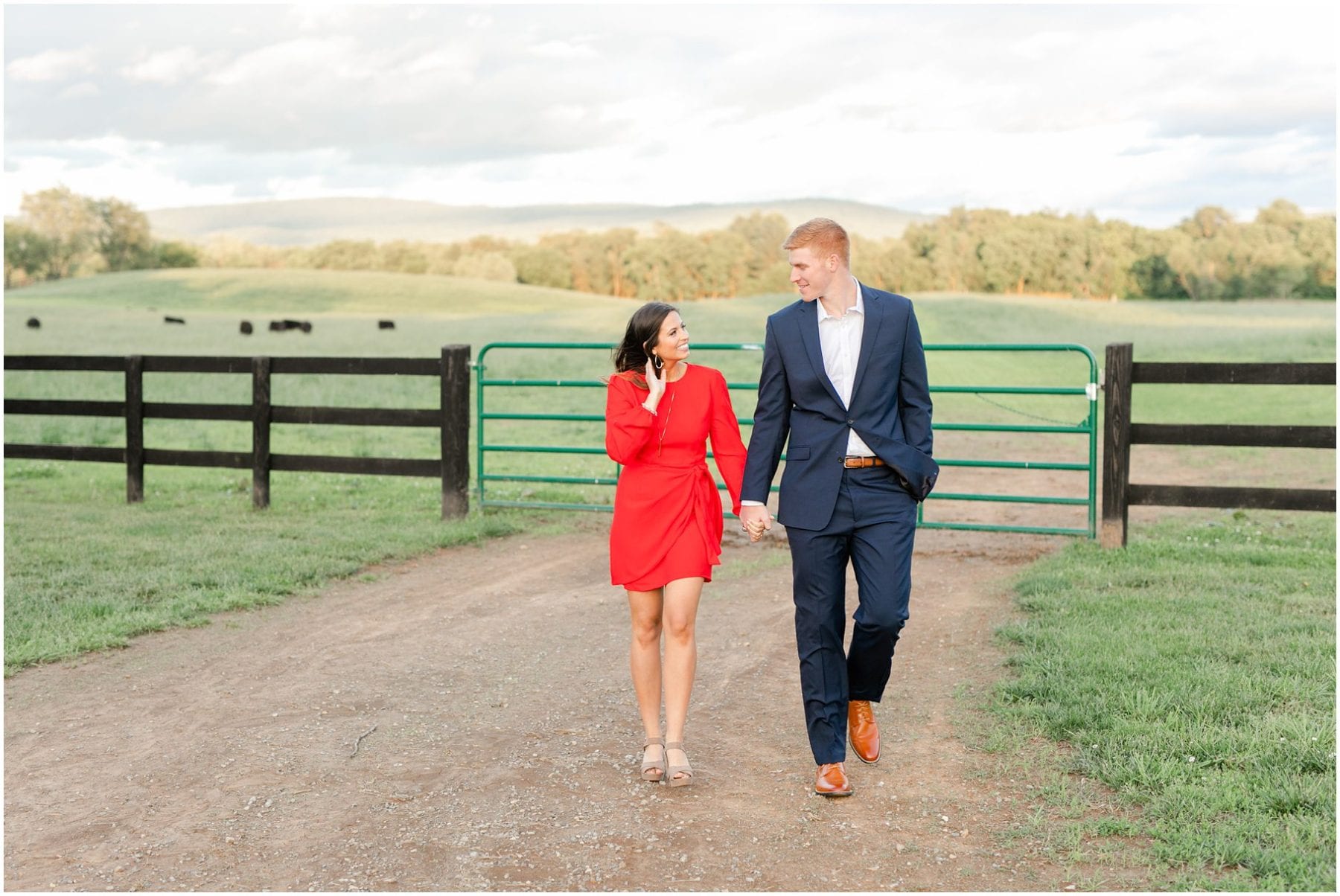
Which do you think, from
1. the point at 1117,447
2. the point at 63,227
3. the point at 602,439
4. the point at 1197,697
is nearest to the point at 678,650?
the point at 1197,697

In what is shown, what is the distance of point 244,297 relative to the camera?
65.3 m

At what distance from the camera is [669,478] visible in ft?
14.4

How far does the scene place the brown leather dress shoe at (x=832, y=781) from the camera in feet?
13.6

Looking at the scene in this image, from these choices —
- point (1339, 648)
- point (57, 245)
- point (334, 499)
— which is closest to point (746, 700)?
point (1339, 648)

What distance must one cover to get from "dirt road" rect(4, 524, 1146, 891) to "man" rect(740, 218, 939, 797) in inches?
18.7

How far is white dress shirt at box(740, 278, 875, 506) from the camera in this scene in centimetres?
422

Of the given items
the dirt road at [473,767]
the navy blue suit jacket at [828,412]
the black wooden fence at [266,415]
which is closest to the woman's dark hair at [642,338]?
the navy blue suit jacket at [828,412]

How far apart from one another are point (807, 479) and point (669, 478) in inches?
19.6

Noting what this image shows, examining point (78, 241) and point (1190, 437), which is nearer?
point (1190, 437)

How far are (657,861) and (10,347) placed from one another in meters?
37.1

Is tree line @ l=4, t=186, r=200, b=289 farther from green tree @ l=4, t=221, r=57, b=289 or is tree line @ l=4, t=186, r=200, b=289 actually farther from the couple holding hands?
the couple holding hands

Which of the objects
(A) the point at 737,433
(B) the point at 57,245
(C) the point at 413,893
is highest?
(B) the point at 57,245

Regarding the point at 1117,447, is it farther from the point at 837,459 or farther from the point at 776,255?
the point at 776,255

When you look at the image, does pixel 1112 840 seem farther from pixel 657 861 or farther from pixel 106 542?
pixel 106 542
